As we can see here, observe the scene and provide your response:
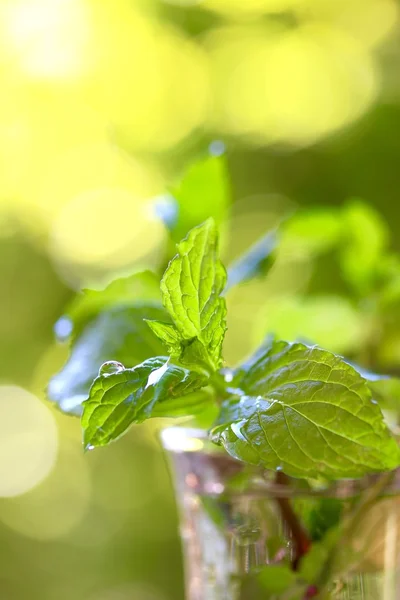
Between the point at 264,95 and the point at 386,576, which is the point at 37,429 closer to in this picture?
the point at 264,95

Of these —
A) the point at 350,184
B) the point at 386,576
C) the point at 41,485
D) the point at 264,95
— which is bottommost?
the point at 386,576

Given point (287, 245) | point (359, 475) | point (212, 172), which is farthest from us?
point (287, 245)

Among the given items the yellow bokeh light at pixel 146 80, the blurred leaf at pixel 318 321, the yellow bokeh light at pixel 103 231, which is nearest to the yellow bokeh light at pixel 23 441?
the yellow bokeh light at pixel 103 231

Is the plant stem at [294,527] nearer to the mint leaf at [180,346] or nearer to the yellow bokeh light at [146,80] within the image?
the mint leaf at [180,346]

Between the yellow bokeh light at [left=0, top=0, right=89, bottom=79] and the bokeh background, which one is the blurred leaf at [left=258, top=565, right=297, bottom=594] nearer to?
the bokeh background

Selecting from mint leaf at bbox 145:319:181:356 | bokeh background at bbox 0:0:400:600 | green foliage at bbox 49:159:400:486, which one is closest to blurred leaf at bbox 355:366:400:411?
green foliage at bbox 49:159:400:486

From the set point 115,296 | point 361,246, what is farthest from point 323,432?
point 361,246

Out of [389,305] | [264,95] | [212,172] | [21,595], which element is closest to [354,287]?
[389,305]
